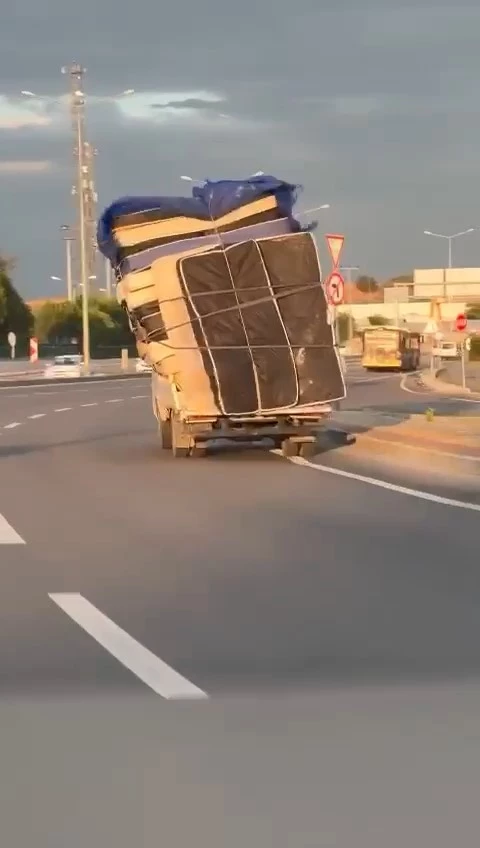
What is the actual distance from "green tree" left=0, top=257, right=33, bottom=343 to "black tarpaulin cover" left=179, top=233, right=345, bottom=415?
86.1m

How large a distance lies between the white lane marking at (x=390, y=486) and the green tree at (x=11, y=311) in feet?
283

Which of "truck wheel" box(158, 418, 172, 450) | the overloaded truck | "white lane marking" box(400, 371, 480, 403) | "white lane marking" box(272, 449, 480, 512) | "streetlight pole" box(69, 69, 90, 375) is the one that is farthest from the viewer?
"streetlight pole" box(69, 69, 90, 375)

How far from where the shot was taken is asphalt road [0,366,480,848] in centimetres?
592

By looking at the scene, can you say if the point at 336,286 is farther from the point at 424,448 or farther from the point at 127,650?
the point at 127,650

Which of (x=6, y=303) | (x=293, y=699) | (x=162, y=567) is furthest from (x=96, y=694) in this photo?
(x=6, y=303)

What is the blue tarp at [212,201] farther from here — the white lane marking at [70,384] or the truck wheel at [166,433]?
the white lane marking at [70,384]

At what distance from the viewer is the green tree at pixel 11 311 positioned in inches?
4277

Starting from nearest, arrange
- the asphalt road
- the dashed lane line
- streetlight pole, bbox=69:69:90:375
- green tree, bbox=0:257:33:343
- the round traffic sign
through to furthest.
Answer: the asphalt road → the round traffic sign → the dashed lane line → streetlight pole, bbox=69:69:90:375 → green tree, bbox=0:257:33:343

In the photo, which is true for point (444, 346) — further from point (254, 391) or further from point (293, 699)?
point (293, 699)

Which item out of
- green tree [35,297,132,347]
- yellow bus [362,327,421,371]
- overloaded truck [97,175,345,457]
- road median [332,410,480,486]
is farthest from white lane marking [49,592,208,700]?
green tree [35,297,132,347]

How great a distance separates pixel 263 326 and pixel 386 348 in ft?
243

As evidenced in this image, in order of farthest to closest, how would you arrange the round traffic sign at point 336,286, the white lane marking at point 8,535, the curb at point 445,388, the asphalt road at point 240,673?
the curb at point 445,388 → the round traffic sign at point 336,286 → the white lane marking at point 8,535 → the asphalt road at point 240,673

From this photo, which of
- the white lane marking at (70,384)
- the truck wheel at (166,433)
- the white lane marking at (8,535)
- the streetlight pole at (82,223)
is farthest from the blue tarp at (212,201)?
the streetlight pole at (82,223)

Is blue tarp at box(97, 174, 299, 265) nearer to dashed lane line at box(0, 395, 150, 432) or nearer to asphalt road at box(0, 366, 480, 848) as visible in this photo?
asphalt road at box(0, 366, 480, 848)
